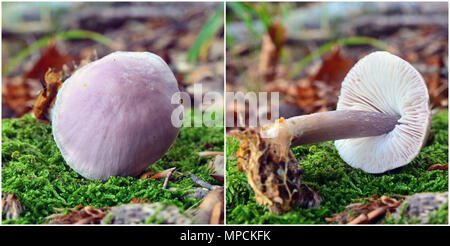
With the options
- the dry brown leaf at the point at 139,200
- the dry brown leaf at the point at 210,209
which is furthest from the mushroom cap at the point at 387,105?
the dry brown leaf at the point at 139,200

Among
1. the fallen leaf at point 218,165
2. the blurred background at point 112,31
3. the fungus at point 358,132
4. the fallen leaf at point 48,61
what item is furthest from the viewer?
the blurred background at point 112,31

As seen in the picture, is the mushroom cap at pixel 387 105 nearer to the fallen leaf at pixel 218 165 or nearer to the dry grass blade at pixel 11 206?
the fallen leaf at pixel 218 165

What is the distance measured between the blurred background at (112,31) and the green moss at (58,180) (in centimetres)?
183

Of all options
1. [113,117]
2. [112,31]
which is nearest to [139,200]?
[113,117]

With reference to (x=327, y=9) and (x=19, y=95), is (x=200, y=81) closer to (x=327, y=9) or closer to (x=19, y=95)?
(x=19, y=95)

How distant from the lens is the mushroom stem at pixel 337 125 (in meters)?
1.55

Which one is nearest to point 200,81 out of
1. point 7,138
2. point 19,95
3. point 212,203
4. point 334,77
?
point 334,77

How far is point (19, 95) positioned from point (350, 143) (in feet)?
8.87

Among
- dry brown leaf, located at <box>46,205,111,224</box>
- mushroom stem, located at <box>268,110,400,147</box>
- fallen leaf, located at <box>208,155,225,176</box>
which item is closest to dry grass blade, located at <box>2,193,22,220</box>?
dry brown leaf, located at <box>46,205,111,224</box>

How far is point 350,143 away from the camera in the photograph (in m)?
1.82

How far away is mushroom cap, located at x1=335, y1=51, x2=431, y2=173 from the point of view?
62.5 inches

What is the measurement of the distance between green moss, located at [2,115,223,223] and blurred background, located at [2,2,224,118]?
183 centimetres

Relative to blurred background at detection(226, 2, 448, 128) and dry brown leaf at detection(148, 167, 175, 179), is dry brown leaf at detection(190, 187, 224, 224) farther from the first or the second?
blurred background at detection(226, 2, 448, 128)

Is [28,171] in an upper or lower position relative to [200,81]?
lower
